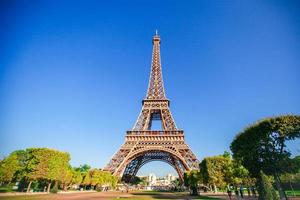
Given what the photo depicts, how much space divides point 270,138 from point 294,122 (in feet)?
10.4

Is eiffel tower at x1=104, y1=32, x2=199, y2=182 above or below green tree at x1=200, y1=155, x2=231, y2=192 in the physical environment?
above

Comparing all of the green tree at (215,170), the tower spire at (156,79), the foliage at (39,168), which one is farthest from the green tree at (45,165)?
the tower spire at (156,79)

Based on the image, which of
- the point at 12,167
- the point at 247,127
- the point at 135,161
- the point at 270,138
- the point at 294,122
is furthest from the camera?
the point at 135,161

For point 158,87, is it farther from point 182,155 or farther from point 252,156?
point 252,156

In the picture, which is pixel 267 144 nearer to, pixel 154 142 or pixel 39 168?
pixel 154 142

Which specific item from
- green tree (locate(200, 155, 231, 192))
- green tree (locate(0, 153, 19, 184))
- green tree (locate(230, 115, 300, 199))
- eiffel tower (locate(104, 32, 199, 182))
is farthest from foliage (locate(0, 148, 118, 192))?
green tree (locate(230, 115, 300, 199))

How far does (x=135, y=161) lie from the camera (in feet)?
207

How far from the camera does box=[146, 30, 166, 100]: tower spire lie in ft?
211

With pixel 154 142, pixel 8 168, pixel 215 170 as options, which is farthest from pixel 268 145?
pixel 8 168

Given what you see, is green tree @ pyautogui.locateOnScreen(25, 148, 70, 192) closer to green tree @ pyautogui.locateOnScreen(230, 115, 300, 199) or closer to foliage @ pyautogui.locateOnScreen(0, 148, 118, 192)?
foliage @ pyautogui.locateOnScreen(0, 148, 118, 192)

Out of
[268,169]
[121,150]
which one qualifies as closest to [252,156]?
[268,169]

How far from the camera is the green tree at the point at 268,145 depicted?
82.9 feet

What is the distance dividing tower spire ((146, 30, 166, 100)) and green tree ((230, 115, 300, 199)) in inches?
1377

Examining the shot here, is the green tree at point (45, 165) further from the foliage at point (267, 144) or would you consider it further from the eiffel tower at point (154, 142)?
the foliage at point (267, 144)
